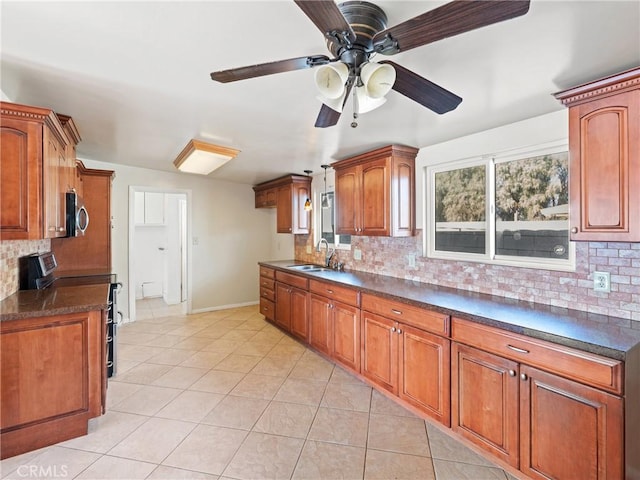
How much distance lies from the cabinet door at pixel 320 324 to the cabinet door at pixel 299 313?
4.9 inches

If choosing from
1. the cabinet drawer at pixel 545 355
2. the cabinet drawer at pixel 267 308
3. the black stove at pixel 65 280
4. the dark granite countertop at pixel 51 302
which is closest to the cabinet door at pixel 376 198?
the cabinet drawer at pixel 545 355

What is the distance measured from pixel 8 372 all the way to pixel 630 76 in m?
3.74

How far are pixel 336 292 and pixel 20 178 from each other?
2.50m

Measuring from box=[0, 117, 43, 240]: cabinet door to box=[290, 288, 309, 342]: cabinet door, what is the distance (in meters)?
2.44

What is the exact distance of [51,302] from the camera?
216 cm

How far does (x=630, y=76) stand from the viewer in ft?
4.95

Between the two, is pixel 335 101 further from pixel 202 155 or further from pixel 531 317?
pixel 202 155

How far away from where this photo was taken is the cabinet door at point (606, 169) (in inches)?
60.4

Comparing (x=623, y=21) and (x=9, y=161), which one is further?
(x=9, y=161)

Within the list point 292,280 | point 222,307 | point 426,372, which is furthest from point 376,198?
point 222,307

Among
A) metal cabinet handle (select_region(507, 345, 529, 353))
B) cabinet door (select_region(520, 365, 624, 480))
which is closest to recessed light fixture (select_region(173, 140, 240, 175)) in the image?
metal cabinet handle (select_region(507, 345, 529, 353))

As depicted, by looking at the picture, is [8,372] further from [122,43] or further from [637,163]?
[637,163]

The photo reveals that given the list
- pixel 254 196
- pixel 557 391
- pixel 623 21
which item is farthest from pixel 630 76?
pixel 254 196

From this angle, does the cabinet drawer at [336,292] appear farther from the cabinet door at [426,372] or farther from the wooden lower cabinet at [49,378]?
the wooden lower cabinet at [49,378]
